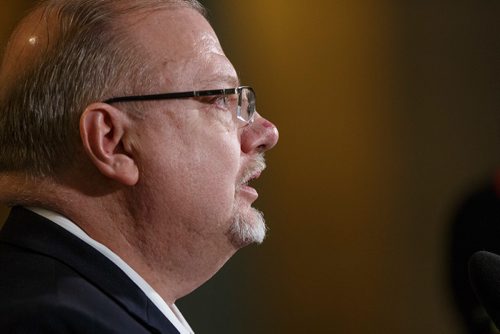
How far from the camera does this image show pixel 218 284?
2.26 metres

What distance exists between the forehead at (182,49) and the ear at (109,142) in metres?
0.09

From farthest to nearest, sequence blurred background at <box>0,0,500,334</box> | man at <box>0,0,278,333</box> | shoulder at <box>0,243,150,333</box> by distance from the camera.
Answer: blurred background at <box>0,0,500,334</box>, man at <box>0,0,278,333</box>, shoulder at <box>0,243,150,333</box>

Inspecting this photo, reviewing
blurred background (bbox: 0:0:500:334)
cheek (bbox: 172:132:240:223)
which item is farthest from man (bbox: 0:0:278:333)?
blurred background (bbox: 0:0:500:334)

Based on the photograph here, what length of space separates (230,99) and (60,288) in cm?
40

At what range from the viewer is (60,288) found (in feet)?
2.72

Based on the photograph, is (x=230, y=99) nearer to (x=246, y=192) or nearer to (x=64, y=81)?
(x=246, y=192)

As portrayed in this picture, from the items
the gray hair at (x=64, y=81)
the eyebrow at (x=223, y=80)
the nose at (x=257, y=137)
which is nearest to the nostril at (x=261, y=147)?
the nose at (x=257, y=137)

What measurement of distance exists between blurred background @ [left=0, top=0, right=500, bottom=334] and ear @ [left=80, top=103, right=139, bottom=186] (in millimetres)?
1046

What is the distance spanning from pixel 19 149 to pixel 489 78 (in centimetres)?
120

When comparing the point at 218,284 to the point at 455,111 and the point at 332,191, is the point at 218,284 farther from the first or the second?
Answer: the point at 455,111

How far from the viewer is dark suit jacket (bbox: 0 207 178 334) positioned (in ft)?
2.56

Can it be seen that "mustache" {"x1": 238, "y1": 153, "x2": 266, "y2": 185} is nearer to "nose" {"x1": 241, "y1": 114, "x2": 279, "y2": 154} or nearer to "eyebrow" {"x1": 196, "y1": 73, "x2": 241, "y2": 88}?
"nose" {"x1": 241, "y1": 114, "x2": 279, "y2": 154}

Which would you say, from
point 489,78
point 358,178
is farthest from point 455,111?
point 358,178

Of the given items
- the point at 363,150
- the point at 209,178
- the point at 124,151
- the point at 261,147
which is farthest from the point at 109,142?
the point at 363,150
